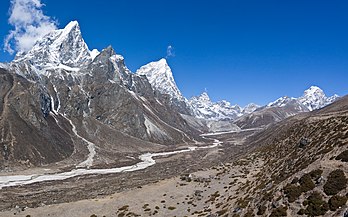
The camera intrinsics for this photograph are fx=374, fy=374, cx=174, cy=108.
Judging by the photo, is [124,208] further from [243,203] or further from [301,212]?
[301,212]

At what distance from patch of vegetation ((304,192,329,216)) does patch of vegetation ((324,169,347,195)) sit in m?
1.04

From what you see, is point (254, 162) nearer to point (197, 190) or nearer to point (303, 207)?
point (197, 190)

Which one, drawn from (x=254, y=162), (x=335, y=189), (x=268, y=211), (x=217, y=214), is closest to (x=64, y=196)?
(x=254, y=162)

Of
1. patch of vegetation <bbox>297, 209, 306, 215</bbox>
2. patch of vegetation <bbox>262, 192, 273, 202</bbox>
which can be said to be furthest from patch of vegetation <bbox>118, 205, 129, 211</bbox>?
patch of vegetation <bbox>297, 209, 306, 215</bbox>

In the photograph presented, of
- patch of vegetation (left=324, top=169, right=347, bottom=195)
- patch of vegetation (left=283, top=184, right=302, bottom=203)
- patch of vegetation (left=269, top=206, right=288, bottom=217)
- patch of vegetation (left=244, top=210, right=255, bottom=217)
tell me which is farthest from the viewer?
patch of vegetation (left=244, top=210, right=255, bottom=217)

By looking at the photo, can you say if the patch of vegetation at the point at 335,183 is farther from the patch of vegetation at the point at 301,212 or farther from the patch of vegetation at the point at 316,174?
the patch of vegetation at the point at 301,212

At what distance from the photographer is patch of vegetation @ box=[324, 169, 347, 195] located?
114 ft

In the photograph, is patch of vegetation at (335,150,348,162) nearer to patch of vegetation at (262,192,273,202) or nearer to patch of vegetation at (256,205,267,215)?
patch of vegetation at (262,192,273,202)

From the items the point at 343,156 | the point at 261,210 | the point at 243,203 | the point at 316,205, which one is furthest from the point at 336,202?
the point at 243,203

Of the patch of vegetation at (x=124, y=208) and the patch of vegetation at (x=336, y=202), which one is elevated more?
the patch of vegetation at (x=124, y=208)

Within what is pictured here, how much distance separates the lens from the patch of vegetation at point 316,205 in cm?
3315

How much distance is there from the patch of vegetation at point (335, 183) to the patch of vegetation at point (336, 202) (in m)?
1.43

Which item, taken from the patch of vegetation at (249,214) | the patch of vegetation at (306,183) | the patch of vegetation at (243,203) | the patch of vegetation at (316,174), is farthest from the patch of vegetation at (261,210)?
the patch of vegetation at (316,174)

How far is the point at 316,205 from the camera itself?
34156 millimetres
